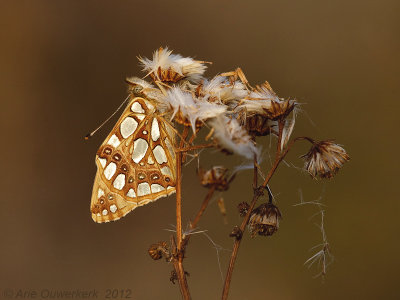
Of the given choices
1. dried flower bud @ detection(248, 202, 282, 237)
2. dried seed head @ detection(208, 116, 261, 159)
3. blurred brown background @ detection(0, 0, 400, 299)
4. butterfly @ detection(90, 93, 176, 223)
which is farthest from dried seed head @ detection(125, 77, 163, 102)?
blurred brown background @ detection(0, 0, 400, 299)

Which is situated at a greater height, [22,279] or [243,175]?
[243,175]

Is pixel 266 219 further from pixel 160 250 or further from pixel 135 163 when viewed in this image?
pixel 135 163

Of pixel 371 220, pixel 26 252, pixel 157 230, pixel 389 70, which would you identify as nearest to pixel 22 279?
pixel 26 252

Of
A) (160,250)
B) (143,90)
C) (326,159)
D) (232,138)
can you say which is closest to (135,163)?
(143,90)

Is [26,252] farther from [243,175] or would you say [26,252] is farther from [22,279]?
[243,175]

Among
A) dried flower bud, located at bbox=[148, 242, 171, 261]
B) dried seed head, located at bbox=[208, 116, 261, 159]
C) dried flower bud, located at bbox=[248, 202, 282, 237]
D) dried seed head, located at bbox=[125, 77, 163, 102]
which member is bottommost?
dried flower bud, located at bbox=[148, 242, 171, 261]

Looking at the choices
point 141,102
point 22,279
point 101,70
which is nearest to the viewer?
point 141,102

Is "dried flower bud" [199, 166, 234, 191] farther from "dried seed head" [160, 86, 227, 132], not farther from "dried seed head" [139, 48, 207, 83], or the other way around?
"dried seed head" [139, 48, 207, 83]
